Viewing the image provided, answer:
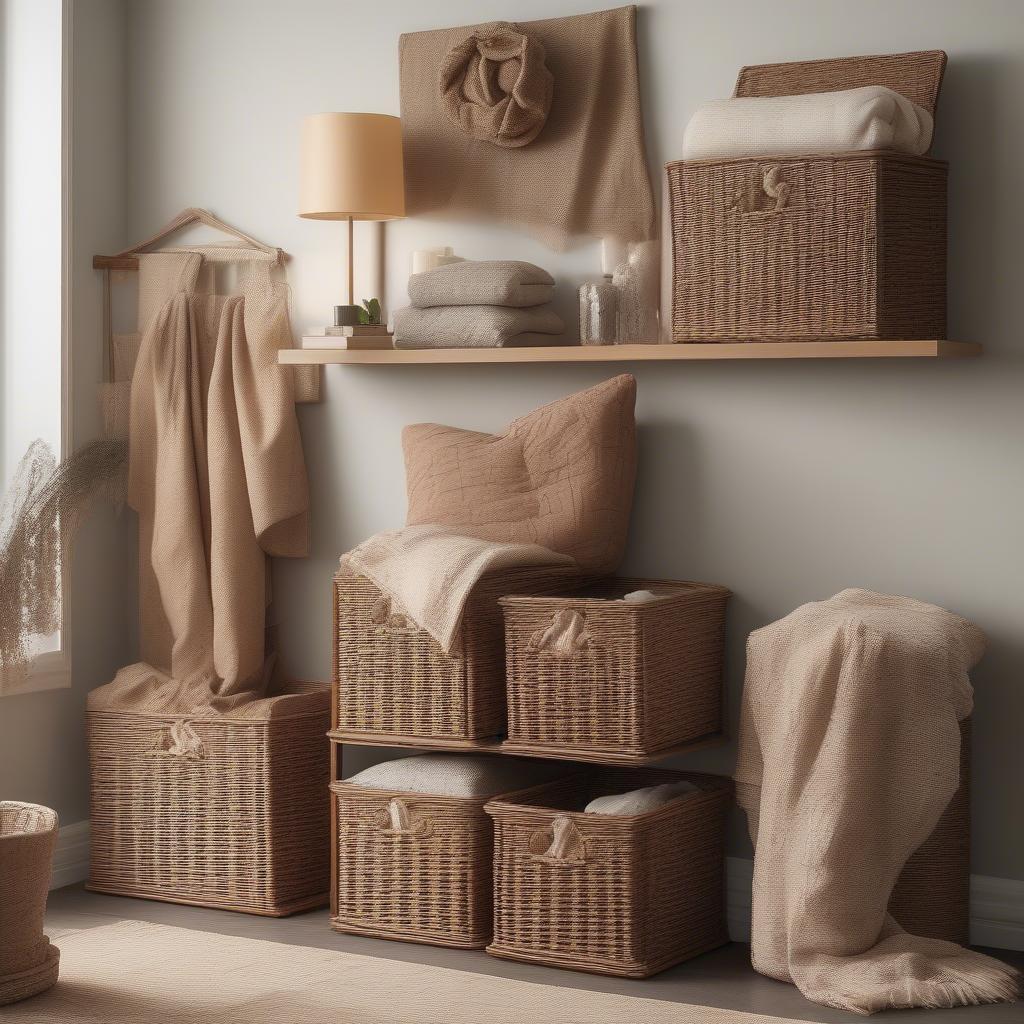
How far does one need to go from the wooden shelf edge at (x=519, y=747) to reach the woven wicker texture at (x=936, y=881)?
479 mm

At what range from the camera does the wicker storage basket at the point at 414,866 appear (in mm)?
3275

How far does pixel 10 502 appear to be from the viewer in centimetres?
360

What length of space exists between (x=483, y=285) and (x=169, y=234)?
1.03m

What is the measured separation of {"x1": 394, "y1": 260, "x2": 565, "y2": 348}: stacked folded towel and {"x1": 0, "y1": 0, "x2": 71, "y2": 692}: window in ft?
3.06

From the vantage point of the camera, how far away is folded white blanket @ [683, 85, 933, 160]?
298 cm

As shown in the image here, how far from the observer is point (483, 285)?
3.41 m

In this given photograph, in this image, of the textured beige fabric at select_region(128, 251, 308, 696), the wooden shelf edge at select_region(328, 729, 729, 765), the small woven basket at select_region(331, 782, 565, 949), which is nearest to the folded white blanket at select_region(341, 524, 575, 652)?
the wooden shelf edge at select_region(328, 729, 729, 765)

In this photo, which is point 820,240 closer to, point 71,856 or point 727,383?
point 727,383

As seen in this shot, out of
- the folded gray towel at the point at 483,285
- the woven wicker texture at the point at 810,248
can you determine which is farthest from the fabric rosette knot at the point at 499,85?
the woven wicker texture at the point at 810,248

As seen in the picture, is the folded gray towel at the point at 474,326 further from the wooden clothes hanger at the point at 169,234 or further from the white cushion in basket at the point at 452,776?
the white cushion in basket at the point at 452,776

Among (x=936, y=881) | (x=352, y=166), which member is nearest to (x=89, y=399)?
(x=352, y=166)

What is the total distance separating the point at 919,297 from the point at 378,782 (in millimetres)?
1474

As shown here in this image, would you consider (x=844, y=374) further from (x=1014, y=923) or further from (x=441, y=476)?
(x=1014, y=923)

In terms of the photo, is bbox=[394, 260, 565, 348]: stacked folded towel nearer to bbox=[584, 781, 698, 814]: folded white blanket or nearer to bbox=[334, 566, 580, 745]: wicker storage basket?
bbox=[334, 566, 580, 745]: wicker storage basket
